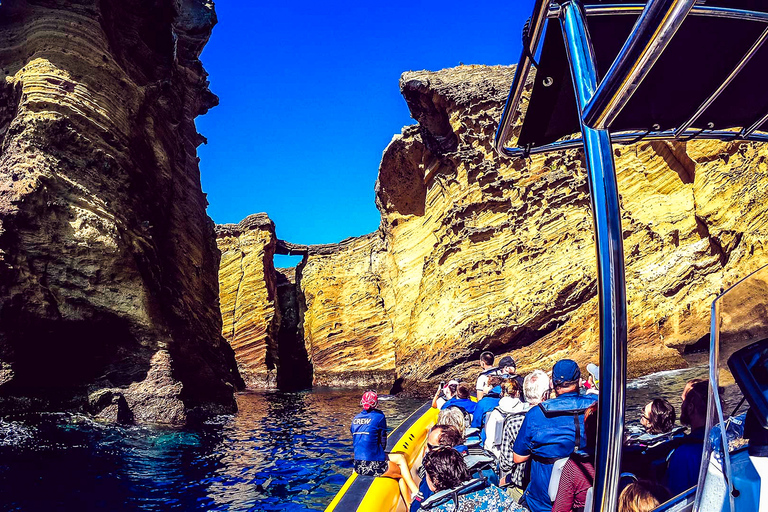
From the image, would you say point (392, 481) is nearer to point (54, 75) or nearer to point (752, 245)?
point (54, 75)

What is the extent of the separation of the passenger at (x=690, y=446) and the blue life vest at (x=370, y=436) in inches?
119

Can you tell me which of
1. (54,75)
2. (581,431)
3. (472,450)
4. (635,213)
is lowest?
(472,450)

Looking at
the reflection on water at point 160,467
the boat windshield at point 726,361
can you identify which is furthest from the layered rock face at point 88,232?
the boat windshield at point 726,361

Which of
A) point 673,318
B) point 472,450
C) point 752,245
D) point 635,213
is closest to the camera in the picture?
point 472,450

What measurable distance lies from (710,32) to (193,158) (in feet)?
45.1

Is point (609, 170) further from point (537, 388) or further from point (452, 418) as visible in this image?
point (452, 418)

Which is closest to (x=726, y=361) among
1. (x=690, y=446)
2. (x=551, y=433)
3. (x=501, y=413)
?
(x=690, y=446)

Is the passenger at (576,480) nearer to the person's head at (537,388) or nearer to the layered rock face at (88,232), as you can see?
the person's head at (537,388)

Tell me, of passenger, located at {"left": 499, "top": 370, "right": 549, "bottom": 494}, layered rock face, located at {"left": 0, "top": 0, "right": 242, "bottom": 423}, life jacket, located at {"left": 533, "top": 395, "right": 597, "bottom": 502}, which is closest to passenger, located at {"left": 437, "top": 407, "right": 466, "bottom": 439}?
passenger, located at {"left": 499, "top": 370, "right": 549, "bottom": 494}

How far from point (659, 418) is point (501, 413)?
1570mm

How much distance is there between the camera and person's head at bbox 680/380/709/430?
6.68ft

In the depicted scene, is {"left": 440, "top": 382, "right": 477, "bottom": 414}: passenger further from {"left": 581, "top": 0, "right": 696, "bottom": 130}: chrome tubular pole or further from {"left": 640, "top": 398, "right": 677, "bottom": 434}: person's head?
{"left": 581, "top": 0, "right": 696, "bottom": 130}: chrome tubular pole

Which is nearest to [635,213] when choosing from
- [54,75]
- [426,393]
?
[426,393]

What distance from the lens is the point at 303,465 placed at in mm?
6555
